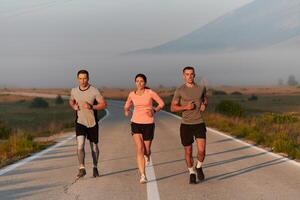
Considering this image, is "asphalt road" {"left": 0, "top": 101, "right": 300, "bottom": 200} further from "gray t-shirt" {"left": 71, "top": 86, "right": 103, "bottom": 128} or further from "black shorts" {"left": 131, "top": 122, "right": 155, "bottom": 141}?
"gray t-shirt" {"left": 71, "top": 86, "right": 103, "bottom": 128}

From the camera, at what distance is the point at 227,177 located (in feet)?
30.5

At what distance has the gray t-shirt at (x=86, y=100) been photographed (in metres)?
9.26

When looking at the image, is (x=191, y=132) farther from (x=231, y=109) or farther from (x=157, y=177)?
(x=231, y=109)

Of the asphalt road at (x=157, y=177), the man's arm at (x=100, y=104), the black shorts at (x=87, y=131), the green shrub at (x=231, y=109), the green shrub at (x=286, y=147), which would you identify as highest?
the man's arm at (x=100, y=104)

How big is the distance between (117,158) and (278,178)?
4.14 meters

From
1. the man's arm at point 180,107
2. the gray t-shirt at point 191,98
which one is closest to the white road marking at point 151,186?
the gray t-shirt at point 191,98

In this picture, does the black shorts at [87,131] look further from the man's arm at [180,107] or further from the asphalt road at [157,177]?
the man's arm at [180,107]

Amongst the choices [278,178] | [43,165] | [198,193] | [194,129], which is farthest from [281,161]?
[43,165]

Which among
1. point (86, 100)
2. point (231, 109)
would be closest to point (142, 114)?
point (86, 100)

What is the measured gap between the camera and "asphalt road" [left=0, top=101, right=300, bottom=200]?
780 centimetres

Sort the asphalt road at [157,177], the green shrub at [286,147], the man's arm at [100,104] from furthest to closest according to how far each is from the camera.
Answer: the green shrub at [286,147], the man's arm at [100,104], the asphalt road at [157,177]

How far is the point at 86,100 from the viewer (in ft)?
30.3

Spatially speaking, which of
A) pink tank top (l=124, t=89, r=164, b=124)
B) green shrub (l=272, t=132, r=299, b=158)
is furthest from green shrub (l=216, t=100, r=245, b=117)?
pink tank top (l=124, t=89, r=164, b=124)

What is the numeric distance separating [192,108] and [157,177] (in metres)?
1.53
